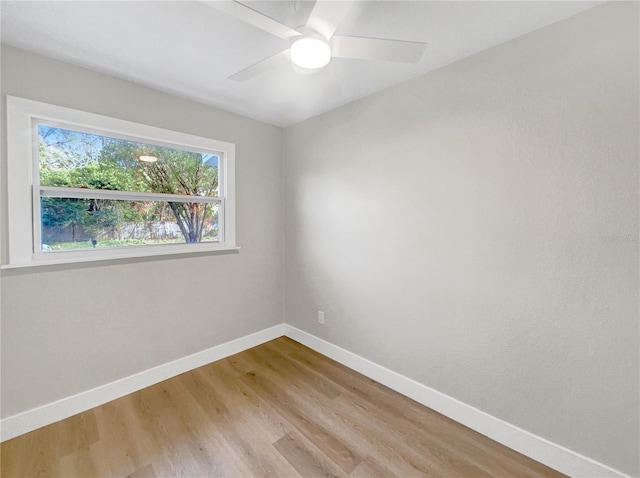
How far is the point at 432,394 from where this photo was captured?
2016mm

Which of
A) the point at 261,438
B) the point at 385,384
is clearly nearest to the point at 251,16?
the point at 261,438

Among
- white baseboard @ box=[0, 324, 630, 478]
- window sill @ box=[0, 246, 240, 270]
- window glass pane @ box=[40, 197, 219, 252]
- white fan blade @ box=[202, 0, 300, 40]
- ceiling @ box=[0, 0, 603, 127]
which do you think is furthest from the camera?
window glass pane @ box=[40, 197, 219, 252]

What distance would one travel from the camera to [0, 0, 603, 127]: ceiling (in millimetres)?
1391

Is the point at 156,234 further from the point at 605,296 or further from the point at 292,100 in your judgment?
the point at 605,296

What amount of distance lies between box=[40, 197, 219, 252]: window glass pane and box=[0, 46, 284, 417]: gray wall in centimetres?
19

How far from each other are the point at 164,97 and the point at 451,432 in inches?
129

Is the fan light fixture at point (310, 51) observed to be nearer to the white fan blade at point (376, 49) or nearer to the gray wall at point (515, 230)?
the white fan blade at point (376, 49)

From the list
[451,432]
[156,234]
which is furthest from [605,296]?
[156,234]

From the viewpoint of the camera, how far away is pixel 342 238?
2600mm

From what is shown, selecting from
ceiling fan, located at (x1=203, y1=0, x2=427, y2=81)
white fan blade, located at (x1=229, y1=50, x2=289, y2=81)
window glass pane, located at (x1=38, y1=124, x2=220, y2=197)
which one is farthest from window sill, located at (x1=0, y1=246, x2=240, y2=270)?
ceiling fan, located at (x1=203, y1=0, x2=427, y2=81)

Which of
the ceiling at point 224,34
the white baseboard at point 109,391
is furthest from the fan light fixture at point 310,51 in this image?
the white baseboard at point 109,391

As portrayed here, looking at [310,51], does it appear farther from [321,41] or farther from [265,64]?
[265,64]

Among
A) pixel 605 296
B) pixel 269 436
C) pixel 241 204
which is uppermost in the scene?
pixel 241 204

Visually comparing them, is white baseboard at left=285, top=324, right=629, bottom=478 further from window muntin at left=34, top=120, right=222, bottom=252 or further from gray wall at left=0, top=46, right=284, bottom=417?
window muntin at left=34, top=120, right=222, bottom=252
